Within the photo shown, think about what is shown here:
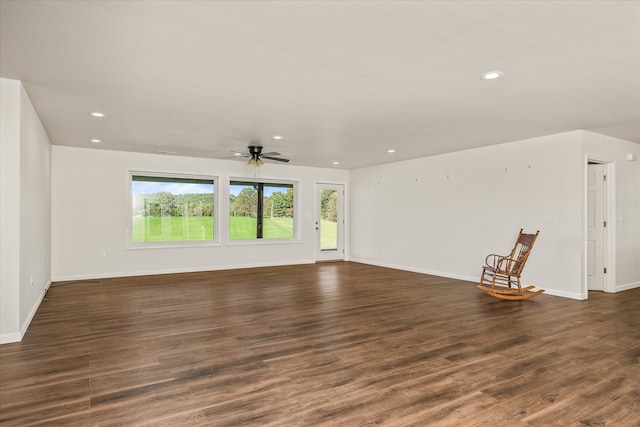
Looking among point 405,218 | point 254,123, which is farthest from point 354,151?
point 254,123

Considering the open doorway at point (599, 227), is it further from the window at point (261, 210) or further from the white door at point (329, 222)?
the window at point (261, 210)

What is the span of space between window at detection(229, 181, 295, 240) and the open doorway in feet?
19.6

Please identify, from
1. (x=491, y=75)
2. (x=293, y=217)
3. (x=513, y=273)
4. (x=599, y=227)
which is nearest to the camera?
(x=491, y=75)

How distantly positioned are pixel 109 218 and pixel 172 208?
1.23 m

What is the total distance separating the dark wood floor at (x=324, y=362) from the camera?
2.25 m

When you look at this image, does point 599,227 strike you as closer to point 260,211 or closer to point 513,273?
point 513,273

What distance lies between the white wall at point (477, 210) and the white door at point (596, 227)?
0.91 m

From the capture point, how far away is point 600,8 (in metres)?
2.20

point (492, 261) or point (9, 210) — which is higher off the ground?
point (9, 210)

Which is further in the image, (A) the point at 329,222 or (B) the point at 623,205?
(A) the point at 329,222

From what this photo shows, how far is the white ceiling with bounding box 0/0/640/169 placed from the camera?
89.7 inches

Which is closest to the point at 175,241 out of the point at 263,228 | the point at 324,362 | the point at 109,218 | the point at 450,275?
the point at 109,218

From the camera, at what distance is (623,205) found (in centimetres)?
603

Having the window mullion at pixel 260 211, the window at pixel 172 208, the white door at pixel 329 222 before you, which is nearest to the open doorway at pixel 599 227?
the white door at pixel 329 222
